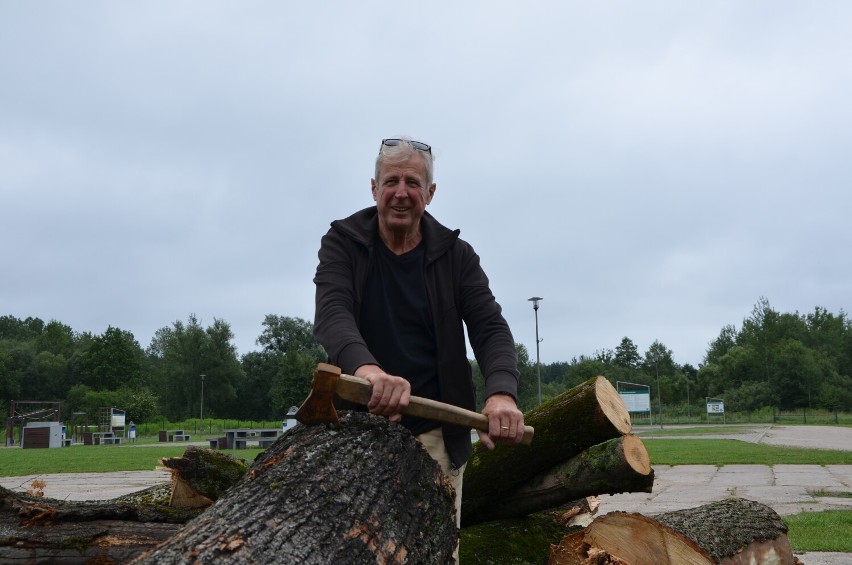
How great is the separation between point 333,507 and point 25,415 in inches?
1774

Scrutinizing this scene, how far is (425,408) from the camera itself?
245 centimetres

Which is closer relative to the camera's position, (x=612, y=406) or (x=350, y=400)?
(x=350, y=400)

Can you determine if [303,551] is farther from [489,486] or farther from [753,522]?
[753,522]

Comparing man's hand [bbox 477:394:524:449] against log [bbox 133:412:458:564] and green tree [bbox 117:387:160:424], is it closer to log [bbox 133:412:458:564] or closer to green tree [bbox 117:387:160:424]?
log [bbox 133:412:458:564]

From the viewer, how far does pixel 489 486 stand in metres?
4.11

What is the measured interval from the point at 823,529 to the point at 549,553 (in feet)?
13.1

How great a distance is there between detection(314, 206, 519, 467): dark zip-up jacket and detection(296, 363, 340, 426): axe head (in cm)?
24

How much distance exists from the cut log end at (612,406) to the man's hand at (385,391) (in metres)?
1.77

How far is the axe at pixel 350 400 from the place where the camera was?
Result: 2.23m

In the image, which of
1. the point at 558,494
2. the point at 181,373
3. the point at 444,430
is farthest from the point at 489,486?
the point at 181,373

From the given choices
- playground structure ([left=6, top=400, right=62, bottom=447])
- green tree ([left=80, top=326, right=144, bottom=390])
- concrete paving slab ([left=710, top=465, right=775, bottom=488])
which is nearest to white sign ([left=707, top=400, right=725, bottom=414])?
concrete paving slab ([left=710, top=465, right=775, bottom=488])

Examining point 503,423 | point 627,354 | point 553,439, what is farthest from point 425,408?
point 627,354

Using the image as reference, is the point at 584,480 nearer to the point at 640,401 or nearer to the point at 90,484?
the point at 90,484

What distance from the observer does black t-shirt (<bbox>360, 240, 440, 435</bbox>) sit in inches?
109
